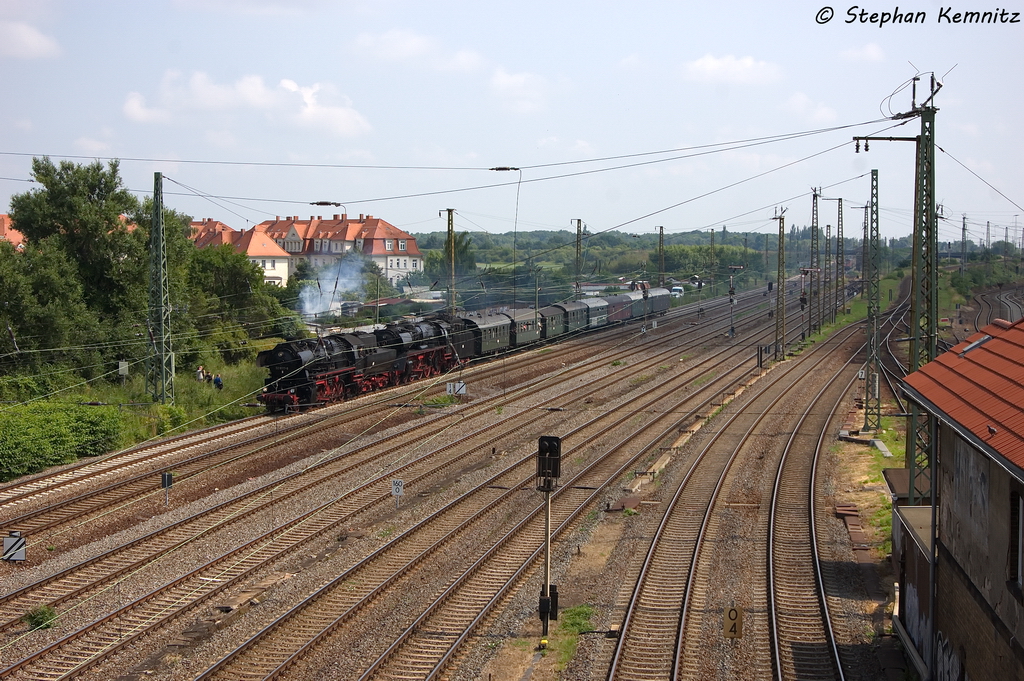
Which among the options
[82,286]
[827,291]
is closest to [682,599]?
[82,286]

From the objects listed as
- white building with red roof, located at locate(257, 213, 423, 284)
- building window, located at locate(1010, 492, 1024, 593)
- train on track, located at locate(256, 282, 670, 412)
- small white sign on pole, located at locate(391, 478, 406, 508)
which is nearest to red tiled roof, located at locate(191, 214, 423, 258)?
white building with red roof, located at locate(257, 213, 423, 284)

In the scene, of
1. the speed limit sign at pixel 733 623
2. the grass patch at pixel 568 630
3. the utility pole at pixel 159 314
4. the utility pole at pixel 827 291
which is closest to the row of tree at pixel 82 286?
the utility pole at pixel 159 314

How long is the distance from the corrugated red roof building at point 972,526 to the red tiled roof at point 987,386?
0.06ft

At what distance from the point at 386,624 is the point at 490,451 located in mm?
12919

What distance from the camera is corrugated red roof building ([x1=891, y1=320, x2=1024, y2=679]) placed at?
8594mm

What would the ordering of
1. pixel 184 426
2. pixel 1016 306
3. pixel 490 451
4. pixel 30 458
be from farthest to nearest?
pixel 1016 306 → pixel 184 426 → pixel 490 451 → pixel 30 458

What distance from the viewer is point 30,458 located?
77.8ft

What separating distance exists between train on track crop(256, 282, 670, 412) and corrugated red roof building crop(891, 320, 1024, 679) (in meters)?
23.4

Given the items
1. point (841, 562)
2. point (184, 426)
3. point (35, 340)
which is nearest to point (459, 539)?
point (841, 562)

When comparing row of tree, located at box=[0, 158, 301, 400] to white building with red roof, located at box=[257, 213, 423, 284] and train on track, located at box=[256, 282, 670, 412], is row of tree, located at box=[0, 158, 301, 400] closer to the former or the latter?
train on track, located at box=[256, 282, 670, 412]

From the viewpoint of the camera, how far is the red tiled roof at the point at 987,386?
8.54 meters

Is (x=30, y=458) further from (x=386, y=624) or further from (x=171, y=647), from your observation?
(x=386, y=624)

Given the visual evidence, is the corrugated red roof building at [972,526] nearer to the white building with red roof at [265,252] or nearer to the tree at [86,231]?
the tree at [86,231]

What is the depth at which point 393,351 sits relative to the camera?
37.4 metres
